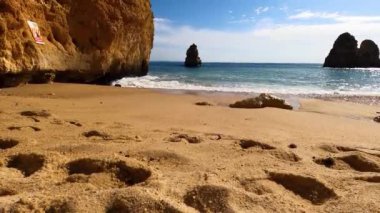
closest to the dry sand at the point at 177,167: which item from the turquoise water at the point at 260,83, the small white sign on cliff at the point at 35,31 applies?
the small white sign on cliff at the point at 35,31

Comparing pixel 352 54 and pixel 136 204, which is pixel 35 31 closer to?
pixel 136 204

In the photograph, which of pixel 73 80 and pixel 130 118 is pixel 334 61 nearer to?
pixel 73 80

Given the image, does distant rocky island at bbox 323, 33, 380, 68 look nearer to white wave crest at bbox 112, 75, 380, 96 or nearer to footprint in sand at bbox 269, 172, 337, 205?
white wave crest at bbox 112, 75, 380, 96

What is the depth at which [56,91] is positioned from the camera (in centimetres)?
895

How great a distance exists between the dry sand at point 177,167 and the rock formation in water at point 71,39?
14.7 feet

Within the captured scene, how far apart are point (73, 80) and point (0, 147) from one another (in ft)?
29.9

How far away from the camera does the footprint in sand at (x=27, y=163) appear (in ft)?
8.86

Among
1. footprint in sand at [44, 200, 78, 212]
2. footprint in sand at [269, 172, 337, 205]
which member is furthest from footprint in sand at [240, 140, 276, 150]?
footprint in sand at [44, 200, 78, 212]

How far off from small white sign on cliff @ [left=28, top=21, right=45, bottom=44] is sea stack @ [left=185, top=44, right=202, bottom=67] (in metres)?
54.6

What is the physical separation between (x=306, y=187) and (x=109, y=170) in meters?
1.32

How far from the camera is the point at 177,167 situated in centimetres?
280

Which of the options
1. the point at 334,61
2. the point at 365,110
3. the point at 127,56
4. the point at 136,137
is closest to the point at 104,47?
the point at 127,56

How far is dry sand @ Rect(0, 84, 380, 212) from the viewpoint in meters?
2.16

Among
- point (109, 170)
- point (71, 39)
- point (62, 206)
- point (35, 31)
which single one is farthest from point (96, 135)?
point (71, 39)
